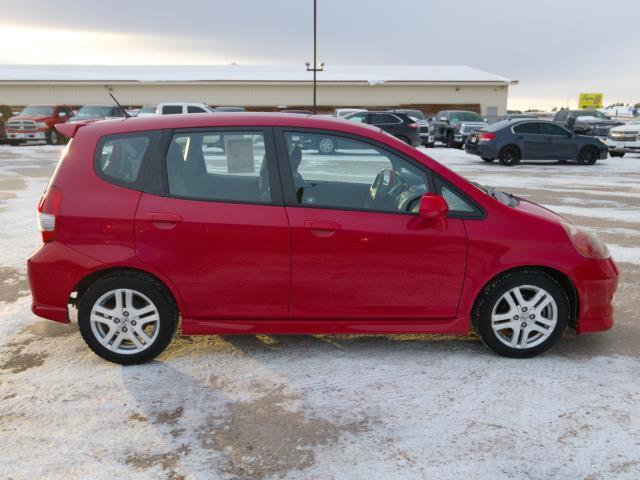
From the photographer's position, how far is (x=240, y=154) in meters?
4.00

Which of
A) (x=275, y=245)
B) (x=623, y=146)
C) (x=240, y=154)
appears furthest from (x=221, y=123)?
(x=623, y=146)

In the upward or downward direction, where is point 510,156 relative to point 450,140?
downward

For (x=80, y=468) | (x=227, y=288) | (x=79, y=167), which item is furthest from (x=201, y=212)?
(x=80, y=468)

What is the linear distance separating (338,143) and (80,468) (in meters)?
2.48

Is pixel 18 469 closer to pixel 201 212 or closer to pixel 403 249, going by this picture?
pixel 201 212

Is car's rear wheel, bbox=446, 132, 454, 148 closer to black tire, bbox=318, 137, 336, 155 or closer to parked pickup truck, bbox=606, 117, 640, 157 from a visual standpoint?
parked pickup truck, bbox=606, 117, 640, 157

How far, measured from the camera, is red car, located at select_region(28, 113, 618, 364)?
3809 mm

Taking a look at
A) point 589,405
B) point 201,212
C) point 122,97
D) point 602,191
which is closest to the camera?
point 589,405

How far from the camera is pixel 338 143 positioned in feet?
13.1

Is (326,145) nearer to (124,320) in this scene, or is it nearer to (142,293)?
(142,293)

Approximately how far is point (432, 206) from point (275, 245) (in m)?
1.05

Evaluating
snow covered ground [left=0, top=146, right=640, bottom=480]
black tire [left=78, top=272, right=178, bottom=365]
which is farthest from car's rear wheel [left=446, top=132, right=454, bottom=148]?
black tire [left=78, top=272, right=178, bottom=365]

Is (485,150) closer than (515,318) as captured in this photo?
No

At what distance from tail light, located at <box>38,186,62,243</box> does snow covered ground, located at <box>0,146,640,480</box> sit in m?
0.91
